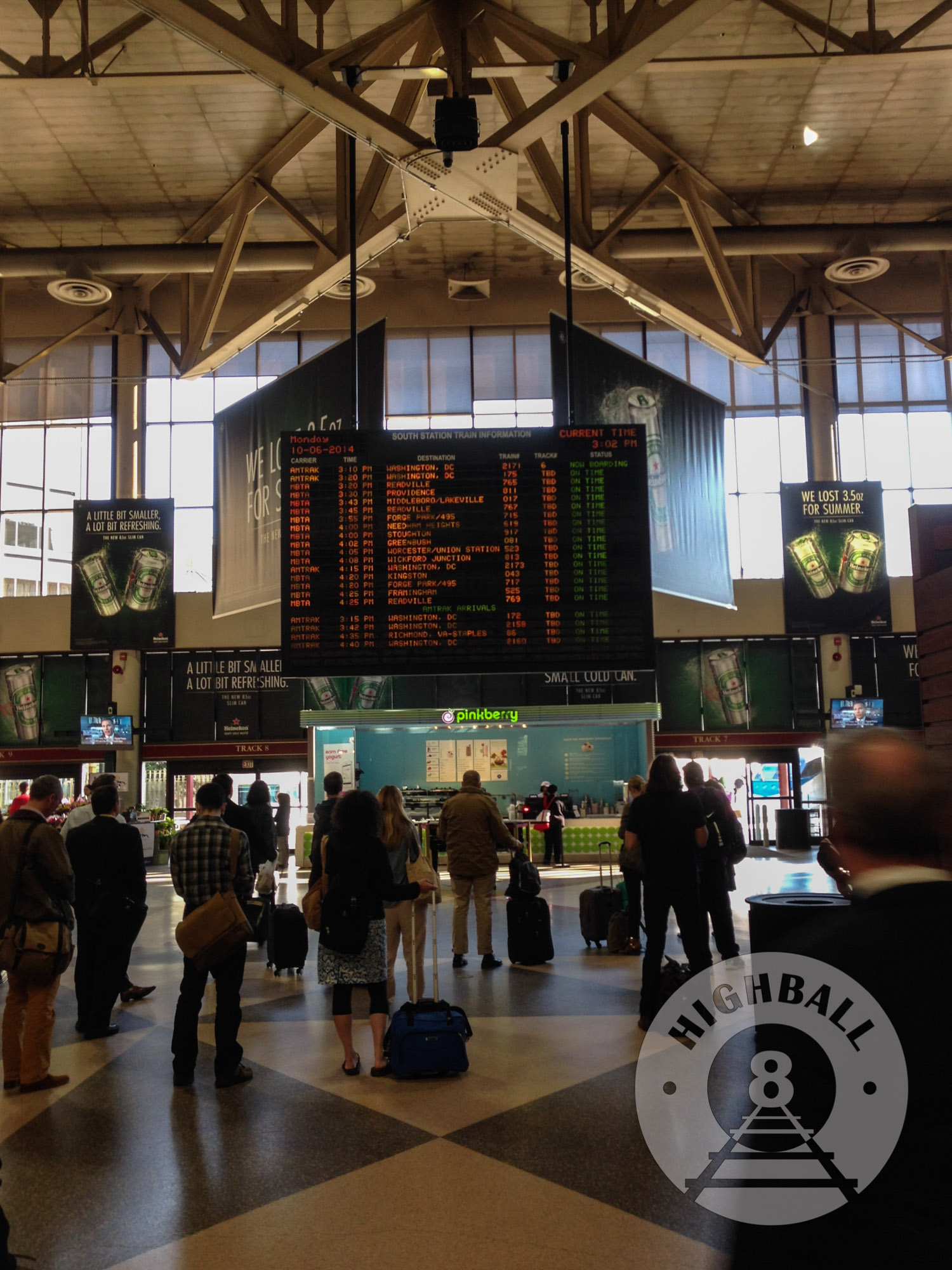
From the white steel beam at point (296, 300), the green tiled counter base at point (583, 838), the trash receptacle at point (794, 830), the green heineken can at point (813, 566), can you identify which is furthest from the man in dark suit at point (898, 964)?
the trash receptacle at point (794, 830)

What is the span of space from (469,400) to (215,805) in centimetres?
1995

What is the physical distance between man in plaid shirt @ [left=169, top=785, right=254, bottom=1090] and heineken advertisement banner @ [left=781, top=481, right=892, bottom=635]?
1597 centimetres

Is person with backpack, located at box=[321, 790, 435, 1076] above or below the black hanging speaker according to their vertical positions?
below

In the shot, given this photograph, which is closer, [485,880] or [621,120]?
[485,880]

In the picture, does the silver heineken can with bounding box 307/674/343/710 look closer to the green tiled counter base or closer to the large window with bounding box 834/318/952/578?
the green tiled counter base

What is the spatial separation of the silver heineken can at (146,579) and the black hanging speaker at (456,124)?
13.3 meters

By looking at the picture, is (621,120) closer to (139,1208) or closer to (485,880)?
(485,880)

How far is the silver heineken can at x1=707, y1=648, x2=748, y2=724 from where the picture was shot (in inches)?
970

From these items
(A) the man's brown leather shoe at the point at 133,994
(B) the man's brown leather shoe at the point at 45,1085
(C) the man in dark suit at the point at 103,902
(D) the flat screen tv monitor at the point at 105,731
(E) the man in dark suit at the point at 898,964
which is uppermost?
(D) the flat screen tv monitor at the point at 105,731

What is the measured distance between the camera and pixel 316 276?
13.7 m

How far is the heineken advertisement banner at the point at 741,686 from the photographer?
968 inches

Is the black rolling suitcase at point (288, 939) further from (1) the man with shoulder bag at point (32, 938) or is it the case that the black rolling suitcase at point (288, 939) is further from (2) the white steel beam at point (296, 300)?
(2) the white steel beam at point (296, 300)

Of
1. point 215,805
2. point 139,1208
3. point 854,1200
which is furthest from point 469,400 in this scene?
point 854,1200
